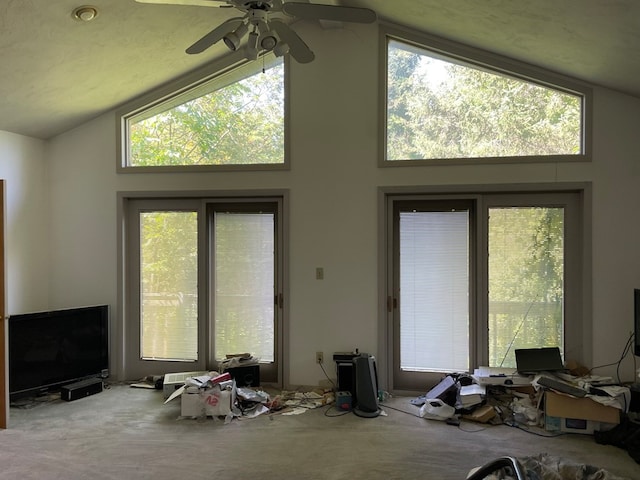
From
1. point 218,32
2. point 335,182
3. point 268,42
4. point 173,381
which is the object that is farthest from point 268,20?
point 173,381

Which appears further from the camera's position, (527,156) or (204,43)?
(527,156)

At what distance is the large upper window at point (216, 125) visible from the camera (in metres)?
4.19

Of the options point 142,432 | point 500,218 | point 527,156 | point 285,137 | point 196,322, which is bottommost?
point 142,432

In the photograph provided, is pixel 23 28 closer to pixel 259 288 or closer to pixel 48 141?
pixel 48 141

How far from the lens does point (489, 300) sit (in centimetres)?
394

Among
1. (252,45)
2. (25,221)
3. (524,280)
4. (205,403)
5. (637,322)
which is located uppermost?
(252,45)

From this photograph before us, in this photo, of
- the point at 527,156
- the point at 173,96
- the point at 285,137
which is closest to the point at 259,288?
the point at 285,137

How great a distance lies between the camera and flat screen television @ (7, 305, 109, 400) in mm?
3701

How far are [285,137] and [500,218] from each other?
6.92ft

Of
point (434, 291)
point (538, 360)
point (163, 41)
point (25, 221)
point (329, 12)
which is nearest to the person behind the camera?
point (329, 12)

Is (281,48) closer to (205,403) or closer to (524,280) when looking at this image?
(205,403)

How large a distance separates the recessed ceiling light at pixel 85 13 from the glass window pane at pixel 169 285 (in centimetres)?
192

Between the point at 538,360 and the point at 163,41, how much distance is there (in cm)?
403

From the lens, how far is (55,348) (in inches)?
154
